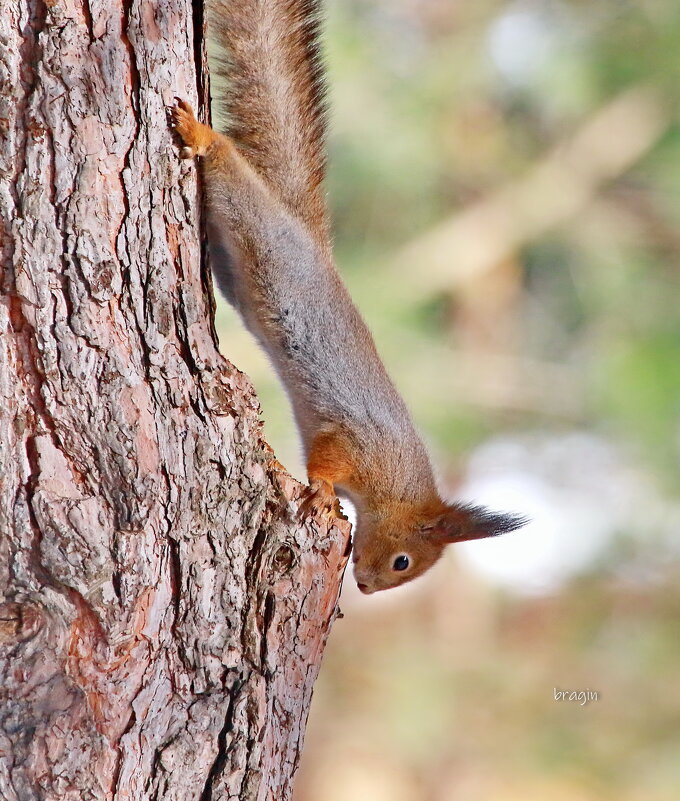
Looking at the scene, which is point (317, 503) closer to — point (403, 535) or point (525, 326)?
point (403, 535)

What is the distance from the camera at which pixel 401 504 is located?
2449mm

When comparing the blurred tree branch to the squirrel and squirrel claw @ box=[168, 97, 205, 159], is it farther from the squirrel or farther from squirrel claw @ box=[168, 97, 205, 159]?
squirrel claw @ box=[168, 97, 205, 159]

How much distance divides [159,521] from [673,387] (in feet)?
9.93

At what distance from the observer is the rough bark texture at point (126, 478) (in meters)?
1.26

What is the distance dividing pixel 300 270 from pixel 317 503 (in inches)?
23.8

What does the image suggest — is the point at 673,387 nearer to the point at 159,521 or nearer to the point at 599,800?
the point at 599,800

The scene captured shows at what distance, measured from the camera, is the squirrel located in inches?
74.4

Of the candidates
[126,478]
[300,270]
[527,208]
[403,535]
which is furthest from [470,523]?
[527,208]

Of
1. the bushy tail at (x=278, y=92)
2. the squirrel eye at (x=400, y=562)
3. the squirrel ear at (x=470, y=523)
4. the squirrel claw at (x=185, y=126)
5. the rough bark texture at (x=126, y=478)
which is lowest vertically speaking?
the rough bark texture at (x=126, y=478)

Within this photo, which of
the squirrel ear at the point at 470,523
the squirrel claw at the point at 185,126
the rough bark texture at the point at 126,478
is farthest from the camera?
the squirrel ear at the point at 470,523

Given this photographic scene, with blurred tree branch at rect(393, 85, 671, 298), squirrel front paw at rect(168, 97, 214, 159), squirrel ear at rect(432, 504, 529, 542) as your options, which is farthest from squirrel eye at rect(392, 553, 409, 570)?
blurred tree branch at rect(393, 85, 671, 298)

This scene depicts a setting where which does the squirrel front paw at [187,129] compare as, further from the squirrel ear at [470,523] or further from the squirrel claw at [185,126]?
the squirrel ear at [470,523]

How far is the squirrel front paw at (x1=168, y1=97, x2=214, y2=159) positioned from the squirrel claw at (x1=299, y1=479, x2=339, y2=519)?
0.59m

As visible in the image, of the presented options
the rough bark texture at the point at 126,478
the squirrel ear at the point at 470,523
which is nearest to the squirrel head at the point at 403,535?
the squirrel ear at the point at 470,523
